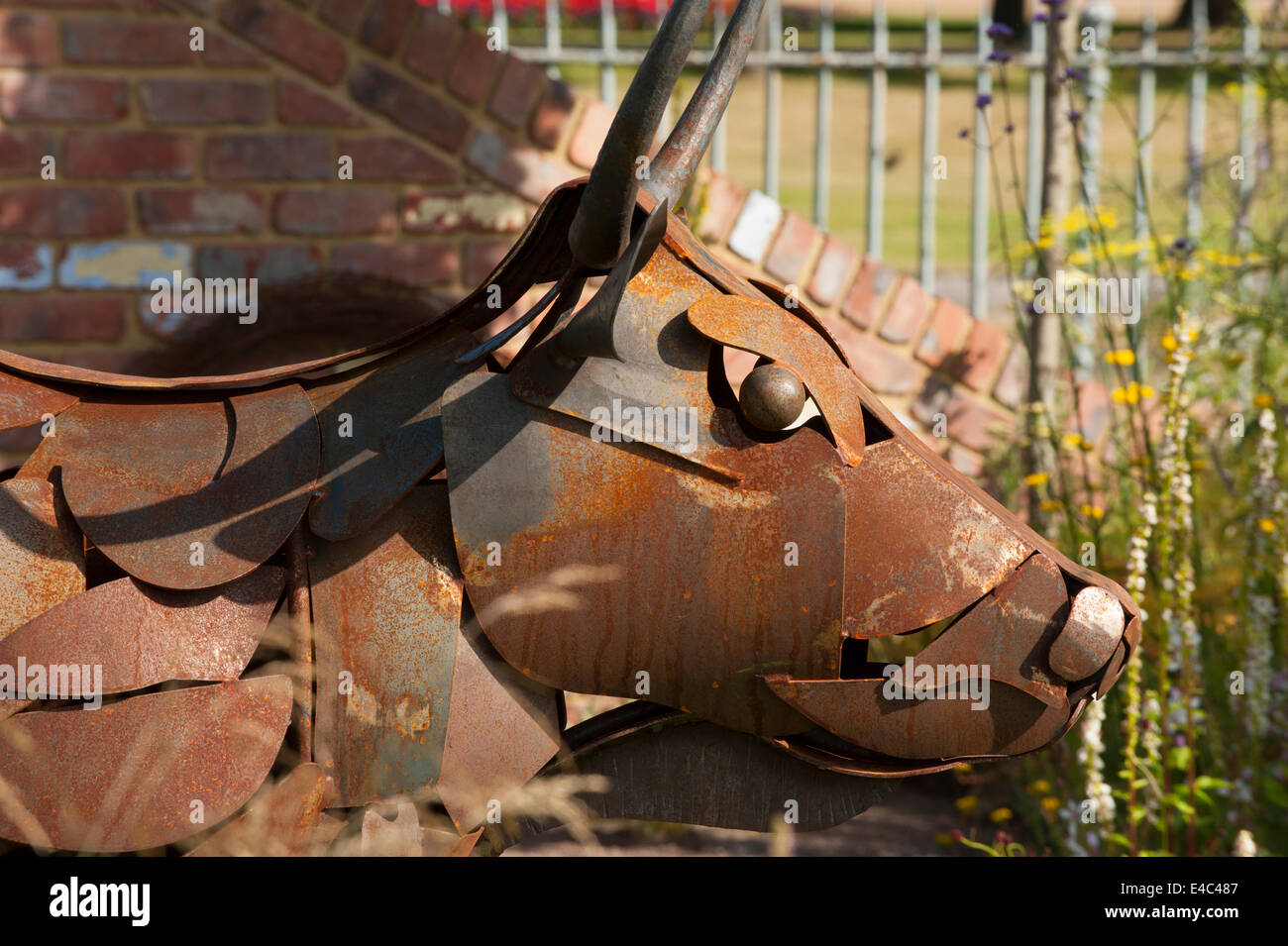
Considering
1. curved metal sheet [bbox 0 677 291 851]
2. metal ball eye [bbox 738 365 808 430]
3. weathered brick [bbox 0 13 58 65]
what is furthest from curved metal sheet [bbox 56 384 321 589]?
weathered brick [bbox 0 13 58 65]

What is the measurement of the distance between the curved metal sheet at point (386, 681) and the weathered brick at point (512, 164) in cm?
189

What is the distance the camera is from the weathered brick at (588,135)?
264 centimetres

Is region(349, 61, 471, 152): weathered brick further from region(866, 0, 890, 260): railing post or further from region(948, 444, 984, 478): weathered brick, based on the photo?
region(866, 0, 890, 260): railing post

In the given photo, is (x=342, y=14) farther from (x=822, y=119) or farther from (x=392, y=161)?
(x=822, y=119)

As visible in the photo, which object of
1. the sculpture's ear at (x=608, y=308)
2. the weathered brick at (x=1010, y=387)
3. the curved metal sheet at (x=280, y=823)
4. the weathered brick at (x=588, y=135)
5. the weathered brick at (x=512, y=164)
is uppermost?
the weathered brick at (x=588, y=135)

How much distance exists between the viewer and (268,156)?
2.55m

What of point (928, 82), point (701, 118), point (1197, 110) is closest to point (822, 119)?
point (928, 82)

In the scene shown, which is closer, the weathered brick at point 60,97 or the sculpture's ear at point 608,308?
the sculpture's ear at point 608,308

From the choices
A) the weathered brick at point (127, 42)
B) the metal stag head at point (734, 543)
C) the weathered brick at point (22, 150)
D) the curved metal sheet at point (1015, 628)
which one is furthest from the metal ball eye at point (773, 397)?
the weathered brick at point (22, 150)

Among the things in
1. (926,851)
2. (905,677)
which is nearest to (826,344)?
(905,677)

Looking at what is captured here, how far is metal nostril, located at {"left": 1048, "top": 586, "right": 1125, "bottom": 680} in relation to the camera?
2.82ft

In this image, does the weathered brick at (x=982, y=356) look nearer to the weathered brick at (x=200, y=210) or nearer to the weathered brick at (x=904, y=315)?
the weathered brick at (x=904, y=315)

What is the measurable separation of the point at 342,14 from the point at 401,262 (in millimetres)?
566

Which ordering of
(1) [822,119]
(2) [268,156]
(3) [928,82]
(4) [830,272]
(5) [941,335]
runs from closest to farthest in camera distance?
1. (2) [268,156]
2. (4) [830,272]
3. (5) [941,335]
4. (3) [928,82]
5. (1) [822,119]
